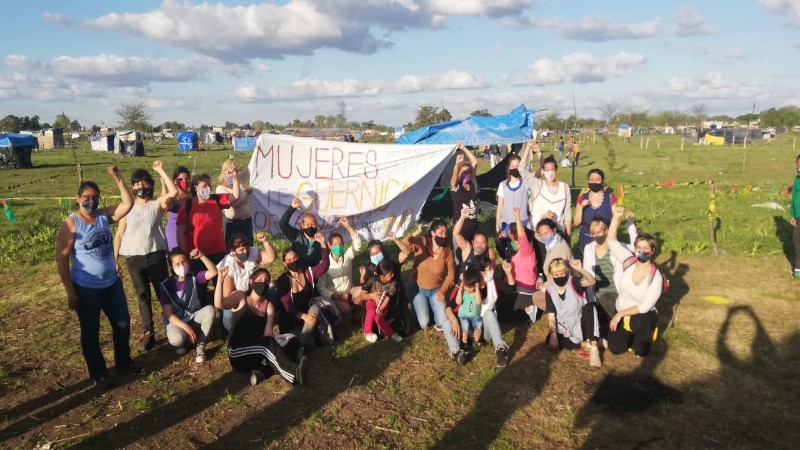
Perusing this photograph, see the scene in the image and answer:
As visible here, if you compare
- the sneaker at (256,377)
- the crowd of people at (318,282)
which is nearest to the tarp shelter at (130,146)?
the crowd of people at (318,282)

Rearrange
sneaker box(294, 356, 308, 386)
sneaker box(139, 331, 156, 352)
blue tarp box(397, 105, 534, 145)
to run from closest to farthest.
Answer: sneaker box(294, 356, 308, 386)
sneaker box(139, 331, 156, 352)
blue tarp box(397, 105, 534, 145)

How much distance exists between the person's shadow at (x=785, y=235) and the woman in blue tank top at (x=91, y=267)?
10.3 meters

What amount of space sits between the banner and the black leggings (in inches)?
180

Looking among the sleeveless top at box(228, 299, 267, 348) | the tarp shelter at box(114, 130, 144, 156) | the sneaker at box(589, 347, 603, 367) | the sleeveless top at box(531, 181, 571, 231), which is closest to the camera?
the sneaker at box(589, 347, 603, 367)

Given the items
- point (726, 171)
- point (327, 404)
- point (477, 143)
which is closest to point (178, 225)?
point (327, 404)

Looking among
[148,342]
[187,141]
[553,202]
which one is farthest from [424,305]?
[187,141]

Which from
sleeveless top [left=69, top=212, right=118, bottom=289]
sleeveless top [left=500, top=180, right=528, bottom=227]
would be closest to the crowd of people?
sleeveless top [left=69, top=212, right=118, bottom=289]

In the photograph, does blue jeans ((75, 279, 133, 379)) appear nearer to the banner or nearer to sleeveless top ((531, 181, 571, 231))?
the banner

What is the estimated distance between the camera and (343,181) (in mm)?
9398

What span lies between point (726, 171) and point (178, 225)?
27533 millimetres

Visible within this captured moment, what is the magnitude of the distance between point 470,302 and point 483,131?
280 inches

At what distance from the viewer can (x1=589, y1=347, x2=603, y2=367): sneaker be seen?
18.9ft

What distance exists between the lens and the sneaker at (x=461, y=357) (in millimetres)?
5945

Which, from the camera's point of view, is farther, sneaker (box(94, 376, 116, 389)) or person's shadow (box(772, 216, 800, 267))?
person's shadow (box(772, 216, 800, 267))
